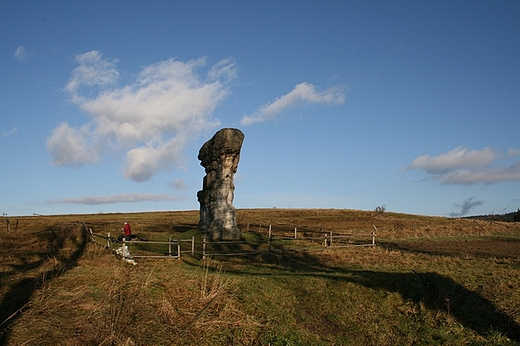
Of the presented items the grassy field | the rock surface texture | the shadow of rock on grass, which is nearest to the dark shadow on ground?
the grassy field

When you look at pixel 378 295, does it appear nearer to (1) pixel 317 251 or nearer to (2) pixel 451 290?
(2) pixel 451 290

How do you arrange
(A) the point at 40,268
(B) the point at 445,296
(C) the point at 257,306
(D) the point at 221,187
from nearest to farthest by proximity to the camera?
(C) the point at 257,306, (B) the point at 445,296, (A) the point at 40,268, (D) the point at 221,187

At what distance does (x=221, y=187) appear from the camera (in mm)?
29828

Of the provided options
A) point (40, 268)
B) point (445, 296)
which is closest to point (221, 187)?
point (40, 268)

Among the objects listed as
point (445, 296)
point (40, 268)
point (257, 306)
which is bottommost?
point (257, 306)

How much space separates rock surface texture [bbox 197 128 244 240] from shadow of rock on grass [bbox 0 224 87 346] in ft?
28.4

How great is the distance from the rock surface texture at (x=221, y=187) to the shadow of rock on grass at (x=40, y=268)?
341 inches

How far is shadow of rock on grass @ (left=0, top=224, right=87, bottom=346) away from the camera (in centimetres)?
1000

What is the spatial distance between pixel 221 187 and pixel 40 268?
53.5 ft

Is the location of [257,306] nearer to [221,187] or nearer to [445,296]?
[445,296]

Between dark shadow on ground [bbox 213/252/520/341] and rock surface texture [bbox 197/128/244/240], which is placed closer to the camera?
dark shadow on ground [bbox 213/252/520/341]

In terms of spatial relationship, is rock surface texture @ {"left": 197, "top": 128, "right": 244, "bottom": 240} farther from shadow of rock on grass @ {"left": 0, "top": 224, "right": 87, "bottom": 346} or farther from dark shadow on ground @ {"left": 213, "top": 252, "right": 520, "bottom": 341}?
dark shadow on ground @ {"left": 213, "top": 252, "right": 520, "bottom": 341}

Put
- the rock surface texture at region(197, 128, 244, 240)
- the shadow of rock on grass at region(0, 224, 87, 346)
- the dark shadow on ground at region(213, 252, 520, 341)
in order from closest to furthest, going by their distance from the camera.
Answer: the shadow of rock on grass at region(0, 224, 87, 346), the dark shadow on ground at region(213, 252, 520, 341), the rock surface texture at region(197, 128, 244, 240)

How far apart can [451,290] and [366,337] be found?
12.2 feet
